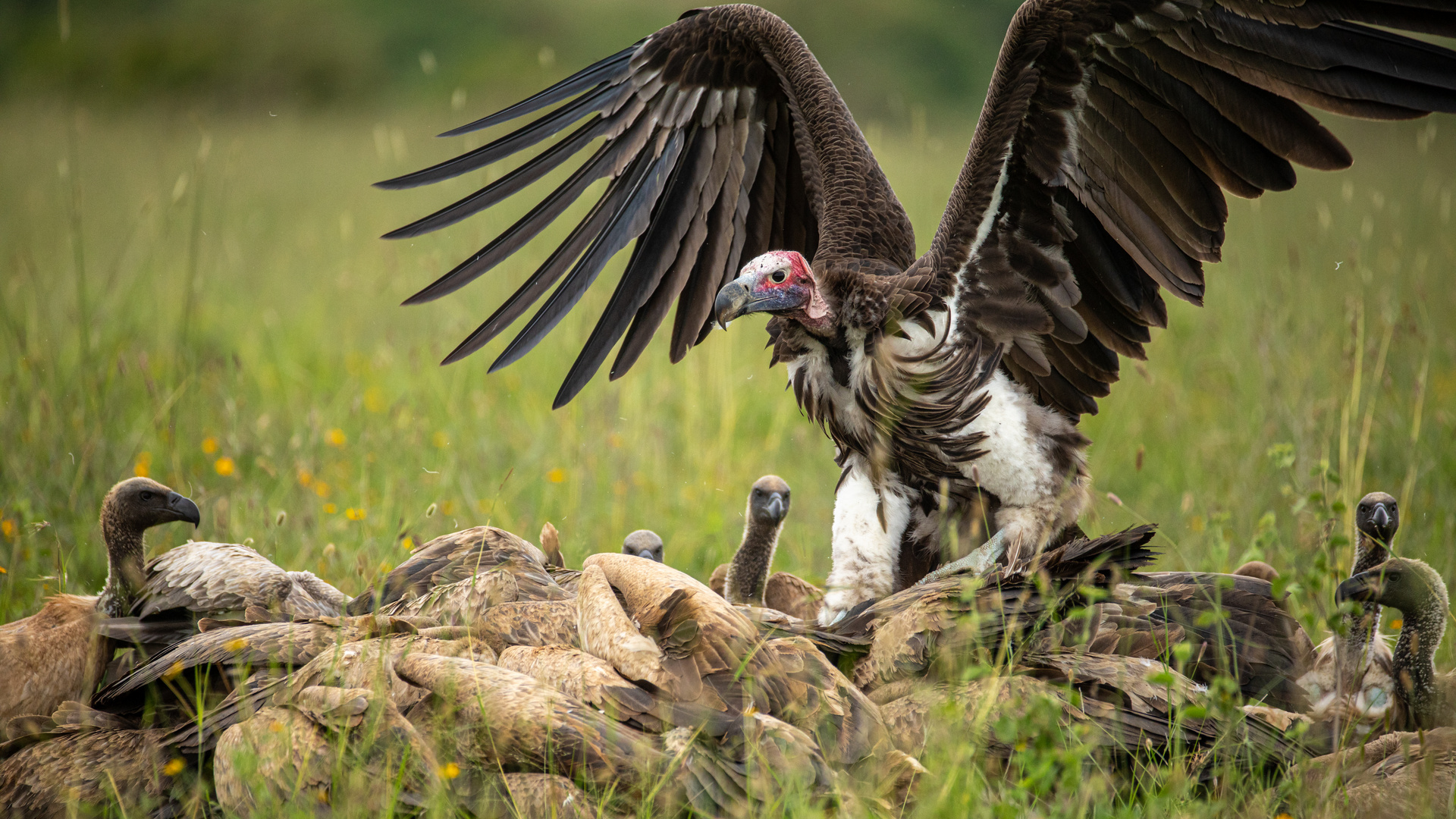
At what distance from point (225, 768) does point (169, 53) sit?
14120 mm

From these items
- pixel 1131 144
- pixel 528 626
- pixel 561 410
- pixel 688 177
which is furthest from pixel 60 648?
pixel 561 410

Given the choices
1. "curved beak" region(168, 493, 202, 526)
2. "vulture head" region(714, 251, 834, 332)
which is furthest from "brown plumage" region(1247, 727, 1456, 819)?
"curved beak" region(168, 493, 202, 526)

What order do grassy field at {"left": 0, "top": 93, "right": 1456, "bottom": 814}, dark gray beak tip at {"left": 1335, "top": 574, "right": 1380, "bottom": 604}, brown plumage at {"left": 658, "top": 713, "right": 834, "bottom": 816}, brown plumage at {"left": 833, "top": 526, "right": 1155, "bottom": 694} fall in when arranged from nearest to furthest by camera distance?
brown plumage at {"left": 658, "top": 713, "right": 834, "bottom": 816} → brown plumage at {"left": 833, "top": 526, "right": 1155, "bottom": 694} → dark gray beak tip at {"left": 1335, "top": 574, "right": 1380, "bottom": 604} → grassy field at {"left": 0, "top": 93, "right": 1456, "bottom": 814}

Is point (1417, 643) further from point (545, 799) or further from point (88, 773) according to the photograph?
point (88, 773)

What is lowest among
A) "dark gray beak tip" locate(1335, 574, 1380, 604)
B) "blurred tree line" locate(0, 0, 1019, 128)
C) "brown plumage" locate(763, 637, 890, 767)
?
"brown plumage" locate(763, 637, 890, 767)

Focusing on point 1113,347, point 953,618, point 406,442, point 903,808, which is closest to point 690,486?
point 406,442

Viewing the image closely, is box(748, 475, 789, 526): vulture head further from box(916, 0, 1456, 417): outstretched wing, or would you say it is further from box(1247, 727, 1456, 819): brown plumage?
box(1247, 727, 1456, 819): brown plumage

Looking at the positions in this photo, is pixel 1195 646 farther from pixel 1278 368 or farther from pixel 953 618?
pixel 1278 368

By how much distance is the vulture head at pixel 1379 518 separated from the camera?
3.59m

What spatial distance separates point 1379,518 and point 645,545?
234 centimetres

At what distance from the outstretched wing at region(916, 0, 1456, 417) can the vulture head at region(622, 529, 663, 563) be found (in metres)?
1.32

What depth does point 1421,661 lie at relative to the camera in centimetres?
324

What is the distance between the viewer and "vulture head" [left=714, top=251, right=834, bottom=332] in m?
3.66

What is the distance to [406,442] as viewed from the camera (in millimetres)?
5516
